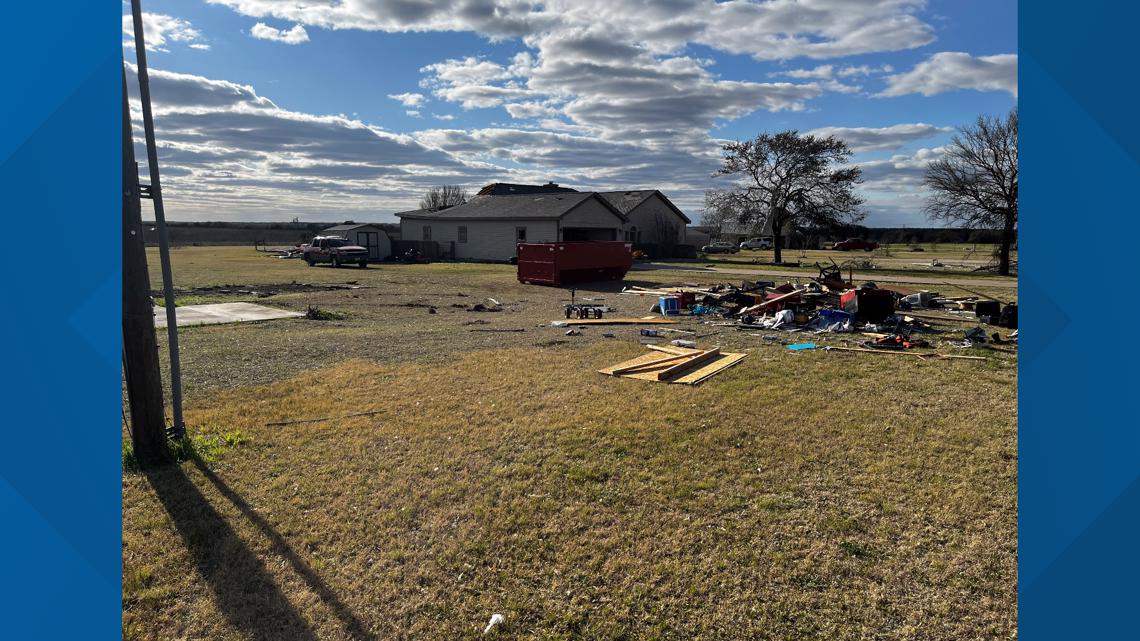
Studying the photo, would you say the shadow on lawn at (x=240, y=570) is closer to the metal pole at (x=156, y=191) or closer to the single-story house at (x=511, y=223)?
Result: the metal pole at (x=156, y=191)

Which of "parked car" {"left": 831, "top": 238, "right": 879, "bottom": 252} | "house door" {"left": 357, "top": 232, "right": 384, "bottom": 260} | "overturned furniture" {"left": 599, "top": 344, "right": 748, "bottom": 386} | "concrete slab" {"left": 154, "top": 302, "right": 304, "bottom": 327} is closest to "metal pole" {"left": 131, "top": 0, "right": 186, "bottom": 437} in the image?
"overturned furniture" {"left": 599, "top": 344, "right": 748, "bottom": 386}

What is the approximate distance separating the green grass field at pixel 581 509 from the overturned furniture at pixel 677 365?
34 cm

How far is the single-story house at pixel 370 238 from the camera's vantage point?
41562 mm

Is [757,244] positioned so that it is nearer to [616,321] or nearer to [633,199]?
[633,199]

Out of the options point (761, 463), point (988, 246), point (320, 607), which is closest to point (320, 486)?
point (320, 607)

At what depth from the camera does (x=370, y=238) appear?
139 ft

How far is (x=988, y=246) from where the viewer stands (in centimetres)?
5841

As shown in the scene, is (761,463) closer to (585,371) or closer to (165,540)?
(585,371)

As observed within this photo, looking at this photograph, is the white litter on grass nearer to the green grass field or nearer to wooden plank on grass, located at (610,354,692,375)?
the green grass field

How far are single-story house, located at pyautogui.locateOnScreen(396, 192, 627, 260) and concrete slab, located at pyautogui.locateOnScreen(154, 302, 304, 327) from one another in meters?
22.8

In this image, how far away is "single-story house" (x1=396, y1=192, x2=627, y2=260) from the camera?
3847 cm

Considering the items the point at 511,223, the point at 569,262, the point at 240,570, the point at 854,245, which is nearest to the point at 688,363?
the point at 240,570

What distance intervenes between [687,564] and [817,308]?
43.0ft

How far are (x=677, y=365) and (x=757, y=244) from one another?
2566 inches
